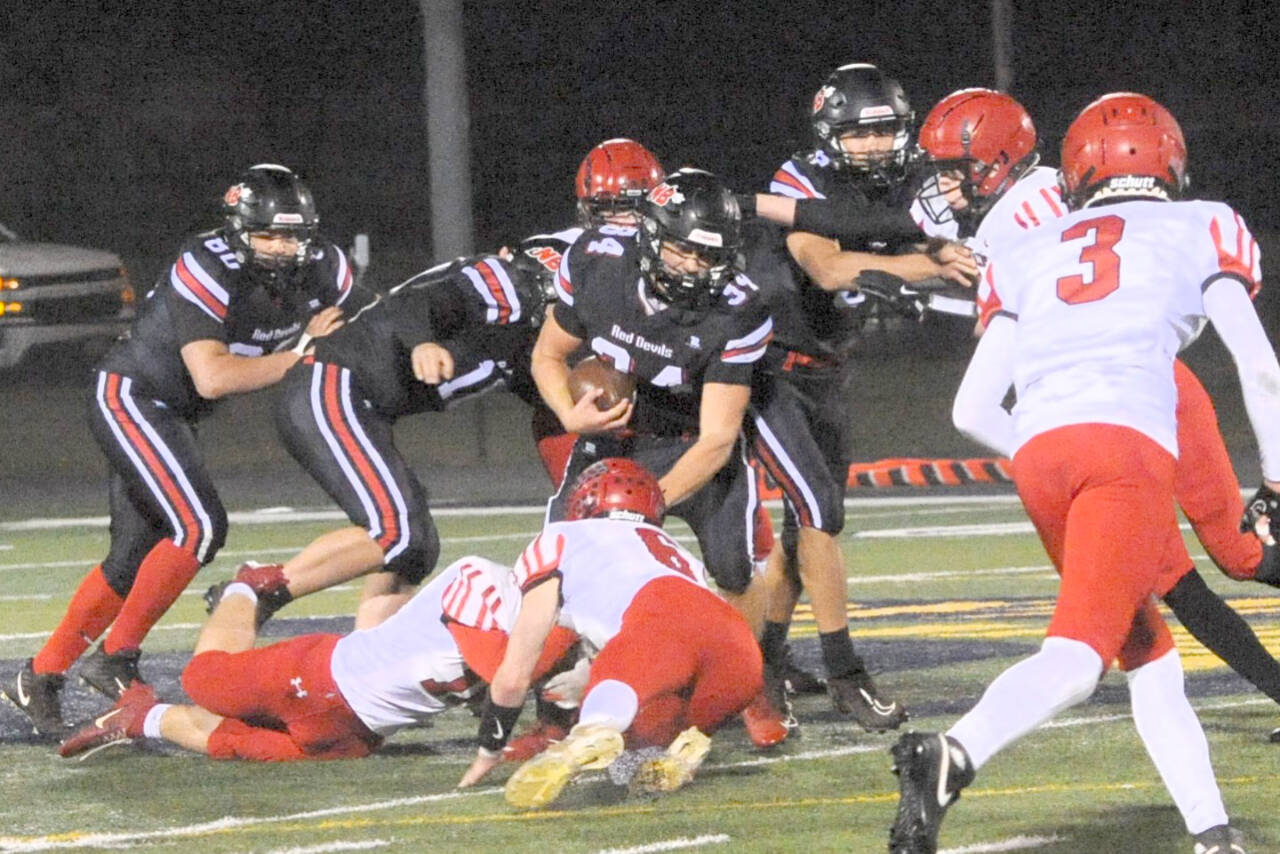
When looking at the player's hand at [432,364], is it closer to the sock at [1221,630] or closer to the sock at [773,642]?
the sock at [773,642]

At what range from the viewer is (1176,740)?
4.98 meters

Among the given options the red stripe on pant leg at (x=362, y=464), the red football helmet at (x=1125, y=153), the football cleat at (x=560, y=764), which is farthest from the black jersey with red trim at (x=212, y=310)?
the red football helmet at (x=1125, y=153)

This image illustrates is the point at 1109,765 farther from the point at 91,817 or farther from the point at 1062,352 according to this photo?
the point at 91,817

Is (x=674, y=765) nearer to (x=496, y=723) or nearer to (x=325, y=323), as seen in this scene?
(x=496, y=723)

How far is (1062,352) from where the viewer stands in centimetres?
503

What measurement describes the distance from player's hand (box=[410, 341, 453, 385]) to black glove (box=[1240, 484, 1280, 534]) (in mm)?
2724

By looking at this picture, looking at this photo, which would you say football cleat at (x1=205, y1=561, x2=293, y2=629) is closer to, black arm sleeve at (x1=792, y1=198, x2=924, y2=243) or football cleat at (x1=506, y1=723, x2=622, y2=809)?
football cleat at (x1=506, y1=723, x2=622, y2=809)

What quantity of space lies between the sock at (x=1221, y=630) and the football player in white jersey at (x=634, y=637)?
1.03m

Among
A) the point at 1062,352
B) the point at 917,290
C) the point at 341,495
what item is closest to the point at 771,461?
the point at 917,290

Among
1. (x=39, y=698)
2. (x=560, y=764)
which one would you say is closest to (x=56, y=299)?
(x=39, y=698)

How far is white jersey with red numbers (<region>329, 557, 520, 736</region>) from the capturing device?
6191 mm

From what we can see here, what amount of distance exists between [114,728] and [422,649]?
0.91 metres

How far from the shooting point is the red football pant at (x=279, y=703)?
6414mm

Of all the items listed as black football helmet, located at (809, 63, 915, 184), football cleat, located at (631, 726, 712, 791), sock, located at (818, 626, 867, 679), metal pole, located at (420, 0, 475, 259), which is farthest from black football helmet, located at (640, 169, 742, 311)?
metal pole, located at (420, 0, 475, 259)
